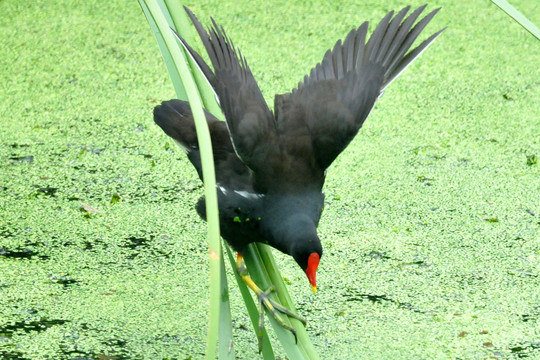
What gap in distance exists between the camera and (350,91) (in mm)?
1422

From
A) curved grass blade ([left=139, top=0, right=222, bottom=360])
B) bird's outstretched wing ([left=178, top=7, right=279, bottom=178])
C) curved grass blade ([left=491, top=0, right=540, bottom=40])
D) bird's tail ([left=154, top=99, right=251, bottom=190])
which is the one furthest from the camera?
bird's tail ([left=154, top=99, right=251, bottom=190])

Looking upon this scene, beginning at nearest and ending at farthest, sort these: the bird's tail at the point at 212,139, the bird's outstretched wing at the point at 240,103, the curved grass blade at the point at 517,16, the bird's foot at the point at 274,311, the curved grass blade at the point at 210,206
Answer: the curved grass blade at the point at 210,206 → the curved grass blade at the point at 517,16 → the bird's foot at the point at 274,311 → the bird's outstretched wing at the point at 240,103 → the bird's tail at the point at 212,139

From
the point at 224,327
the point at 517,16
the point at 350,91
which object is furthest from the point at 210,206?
the point at 350,91

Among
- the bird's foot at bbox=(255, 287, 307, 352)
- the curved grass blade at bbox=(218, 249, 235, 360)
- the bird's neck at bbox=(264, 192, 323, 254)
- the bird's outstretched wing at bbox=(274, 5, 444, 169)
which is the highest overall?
the bird's outstretched wing at bbox=(274, 5, 444, 169)

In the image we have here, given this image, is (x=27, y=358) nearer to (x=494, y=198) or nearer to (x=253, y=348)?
(x=253, y=348)

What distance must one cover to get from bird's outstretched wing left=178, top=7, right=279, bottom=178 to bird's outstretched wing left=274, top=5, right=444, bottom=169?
0.17 ft

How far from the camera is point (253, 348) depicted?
154 cm

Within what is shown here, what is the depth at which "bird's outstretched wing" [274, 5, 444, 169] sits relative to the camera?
137 cm

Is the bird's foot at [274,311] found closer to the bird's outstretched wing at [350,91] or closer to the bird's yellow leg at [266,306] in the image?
the bird's yellow leg at [266,306]

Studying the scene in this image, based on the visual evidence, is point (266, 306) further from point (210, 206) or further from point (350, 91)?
point (210, 206)

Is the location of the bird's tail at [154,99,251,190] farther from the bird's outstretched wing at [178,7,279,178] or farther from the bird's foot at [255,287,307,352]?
the bird's foot at [255,287,307,352]

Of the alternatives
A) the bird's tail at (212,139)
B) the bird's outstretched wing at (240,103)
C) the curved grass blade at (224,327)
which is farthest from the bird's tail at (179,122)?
the curved grass blade at (224,327)

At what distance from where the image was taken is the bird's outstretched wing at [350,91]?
1.37 metres

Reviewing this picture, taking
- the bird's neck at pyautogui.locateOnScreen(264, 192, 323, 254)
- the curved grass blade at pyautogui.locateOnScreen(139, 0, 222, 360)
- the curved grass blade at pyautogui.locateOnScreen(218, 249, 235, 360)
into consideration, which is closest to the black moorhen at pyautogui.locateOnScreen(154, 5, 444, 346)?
the bird's neck at pyautogui.locateOnScreen(264, 192, 323, 254)
